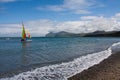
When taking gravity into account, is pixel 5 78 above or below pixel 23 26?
below

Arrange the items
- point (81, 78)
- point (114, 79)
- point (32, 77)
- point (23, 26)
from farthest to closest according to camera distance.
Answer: point (23, 26) < point (32, 77) < point (81, 78) < point (114, 79)

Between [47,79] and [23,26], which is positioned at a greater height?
[23,26]

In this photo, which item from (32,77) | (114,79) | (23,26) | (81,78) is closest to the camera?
(114,79)

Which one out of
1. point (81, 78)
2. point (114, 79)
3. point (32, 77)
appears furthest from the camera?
point (32, 77)

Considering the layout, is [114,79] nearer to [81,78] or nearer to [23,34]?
[81,78]

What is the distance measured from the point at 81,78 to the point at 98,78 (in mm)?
1044

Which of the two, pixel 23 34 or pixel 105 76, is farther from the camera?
pixel 23 34

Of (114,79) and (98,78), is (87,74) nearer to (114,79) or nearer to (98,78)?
(98,78)

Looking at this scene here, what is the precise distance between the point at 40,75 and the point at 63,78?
1889mm

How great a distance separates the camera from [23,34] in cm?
8575

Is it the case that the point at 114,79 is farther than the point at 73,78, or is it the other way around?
the point at 73,78

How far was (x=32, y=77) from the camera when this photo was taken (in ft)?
45.8

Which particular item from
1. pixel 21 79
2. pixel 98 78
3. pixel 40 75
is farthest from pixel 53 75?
pixel 98 78

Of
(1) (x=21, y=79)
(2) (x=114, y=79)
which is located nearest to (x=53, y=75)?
(1) (x=21, y=79)
